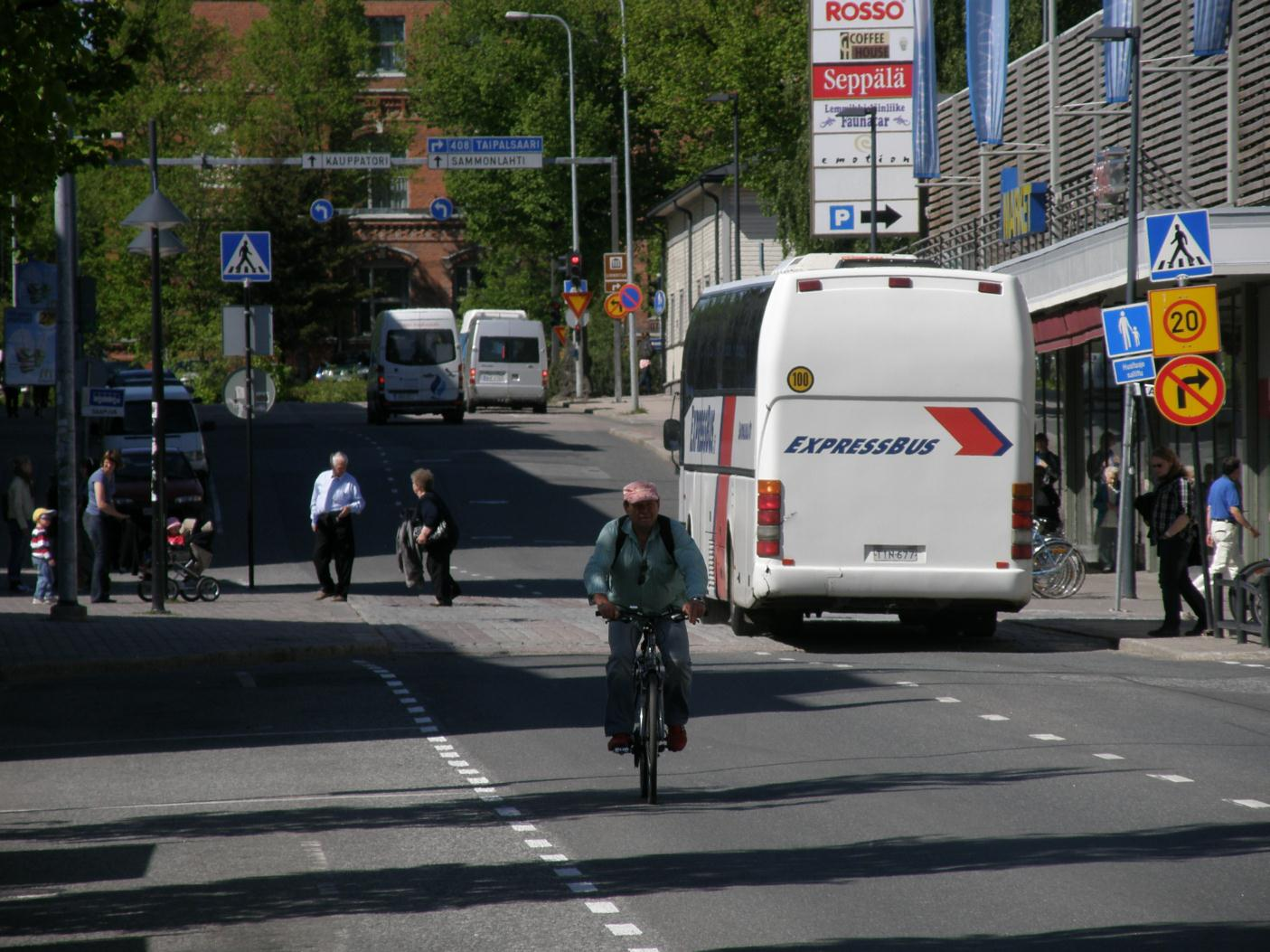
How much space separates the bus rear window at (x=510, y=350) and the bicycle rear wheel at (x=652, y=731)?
172ft

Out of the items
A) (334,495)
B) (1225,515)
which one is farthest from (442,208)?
(1225,515)

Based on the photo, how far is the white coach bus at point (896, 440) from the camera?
65.2 ft

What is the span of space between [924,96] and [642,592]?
3124 centimetres

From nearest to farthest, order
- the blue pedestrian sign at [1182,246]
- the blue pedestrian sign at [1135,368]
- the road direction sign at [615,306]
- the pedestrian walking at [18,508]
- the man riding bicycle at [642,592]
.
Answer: the man riding bicycle at [642,592] < the blue pedestrian sign at [1182,246] < the blue pedestrian sign at [1135,368] < the pedestrian walking at [18,508] < the road direction sign at [615,306]

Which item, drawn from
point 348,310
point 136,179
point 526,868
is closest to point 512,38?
point 348,310

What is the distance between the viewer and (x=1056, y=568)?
1092 inches

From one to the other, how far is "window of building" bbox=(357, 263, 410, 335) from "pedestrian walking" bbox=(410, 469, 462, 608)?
82.2 metres

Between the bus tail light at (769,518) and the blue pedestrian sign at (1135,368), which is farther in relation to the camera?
the blue pedestrian sign at (1135,368)

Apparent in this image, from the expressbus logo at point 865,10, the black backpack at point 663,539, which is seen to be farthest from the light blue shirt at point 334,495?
the expressbus logo at point 865,10

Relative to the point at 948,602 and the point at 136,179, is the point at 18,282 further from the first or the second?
the point at 136,179

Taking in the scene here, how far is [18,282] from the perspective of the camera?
2559 centimetres

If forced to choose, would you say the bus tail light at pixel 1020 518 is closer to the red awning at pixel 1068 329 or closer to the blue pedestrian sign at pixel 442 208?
the red awning at pixel 1068 329

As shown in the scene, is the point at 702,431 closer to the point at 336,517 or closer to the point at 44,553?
the point at 336,517

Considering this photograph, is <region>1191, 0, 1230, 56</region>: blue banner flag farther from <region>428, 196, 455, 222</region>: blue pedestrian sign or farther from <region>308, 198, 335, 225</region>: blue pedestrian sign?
<region>308, 198, 335, 225</region>: blue pedestrian sign
